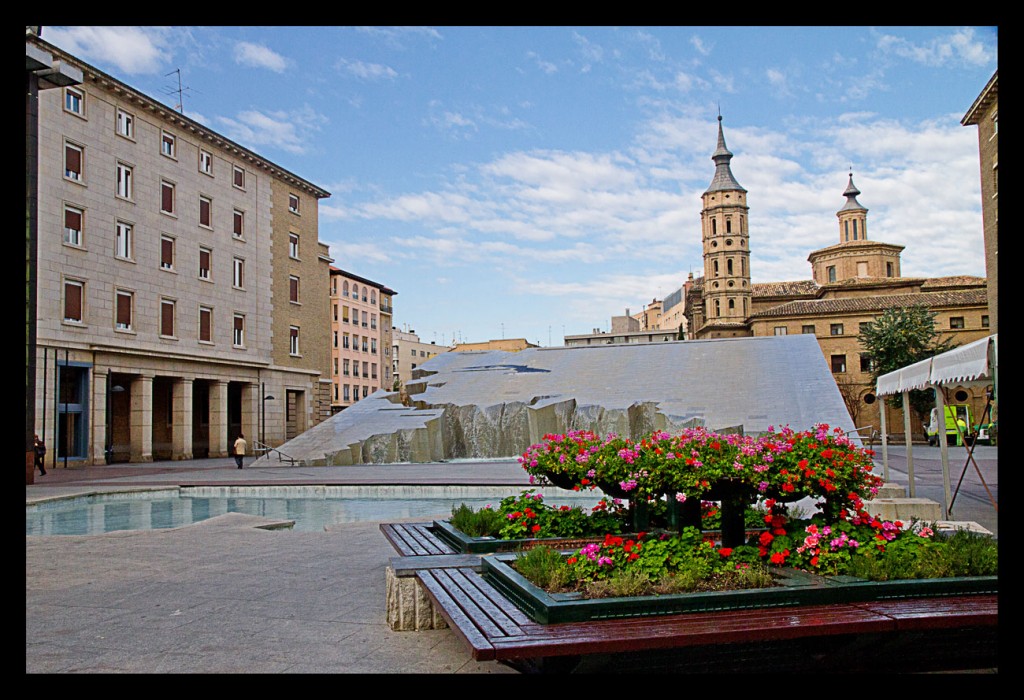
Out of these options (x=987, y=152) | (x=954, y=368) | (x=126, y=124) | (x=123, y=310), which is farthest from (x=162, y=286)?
(x=987, y=152)

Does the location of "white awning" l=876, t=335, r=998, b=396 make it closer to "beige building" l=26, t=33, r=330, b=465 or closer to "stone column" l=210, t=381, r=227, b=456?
"beige building" l=26, t=33, r=330, b=465

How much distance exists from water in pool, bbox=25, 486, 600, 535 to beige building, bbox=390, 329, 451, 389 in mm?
80765

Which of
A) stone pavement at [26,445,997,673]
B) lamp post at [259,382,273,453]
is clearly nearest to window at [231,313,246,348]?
lamp post at [259,382,273,453]

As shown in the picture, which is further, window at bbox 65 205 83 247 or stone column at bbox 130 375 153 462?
stone column at bbox 130 375 153 462

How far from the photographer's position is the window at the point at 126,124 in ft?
102

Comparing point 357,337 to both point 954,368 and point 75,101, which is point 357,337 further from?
point 954,368

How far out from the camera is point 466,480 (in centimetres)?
1953

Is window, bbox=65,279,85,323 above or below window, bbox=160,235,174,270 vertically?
below

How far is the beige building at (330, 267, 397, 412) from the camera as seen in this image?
71.0 meters

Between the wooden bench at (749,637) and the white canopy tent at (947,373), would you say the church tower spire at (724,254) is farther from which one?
the wooden bench at (749,637)

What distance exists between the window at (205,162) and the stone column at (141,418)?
913 cm
